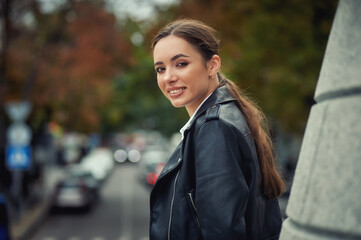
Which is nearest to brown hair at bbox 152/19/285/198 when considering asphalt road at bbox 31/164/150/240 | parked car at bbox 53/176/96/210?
asphalt road at bbox 31/164/150/240

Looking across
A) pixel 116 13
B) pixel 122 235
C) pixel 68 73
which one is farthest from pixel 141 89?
pixel 122 235

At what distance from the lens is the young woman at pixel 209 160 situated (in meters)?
1.58

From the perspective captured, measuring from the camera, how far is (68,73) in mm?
19391

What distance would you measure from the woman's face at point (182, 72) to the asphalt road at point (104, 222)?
12.3 meters

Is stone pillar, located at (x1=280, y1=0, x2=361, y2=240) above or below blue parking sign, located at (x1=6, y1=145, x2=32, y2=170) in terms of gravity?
above

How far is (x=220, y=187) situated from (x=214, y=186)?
0.02m

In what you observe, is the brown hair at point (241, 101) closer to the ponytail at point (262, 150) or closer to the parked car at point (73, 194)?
the ponytail at point (262, 150)

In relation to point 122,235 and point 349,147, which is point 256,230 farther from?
point 122,235

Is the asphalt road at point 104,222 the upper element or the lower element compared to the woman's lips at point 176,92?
lower

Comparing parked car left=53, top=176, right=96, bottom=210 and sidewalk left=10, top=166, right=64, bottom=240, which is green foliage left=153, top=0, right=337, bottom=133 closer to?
sidewalk left=10, top=166, right=64, bottom=240

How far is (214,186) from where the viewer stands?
1.58 m

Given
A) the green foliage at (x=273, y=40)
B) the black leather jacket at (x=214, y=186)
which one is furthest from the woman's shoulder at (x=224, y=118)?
the green foliage at (x=273, y=40)

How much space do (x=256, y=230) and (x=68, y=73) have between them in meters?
18.3

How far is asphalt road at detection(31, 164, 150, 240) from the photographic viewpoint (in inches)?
573
